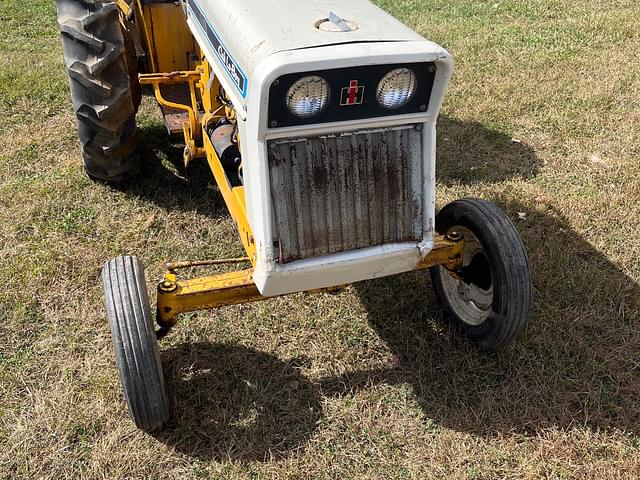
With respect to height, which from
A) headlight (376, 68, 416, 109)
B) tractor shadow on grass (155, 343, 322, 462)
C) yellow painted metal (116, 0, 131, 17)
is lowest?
tractor shadow on grass (155, 343, 322, 462)

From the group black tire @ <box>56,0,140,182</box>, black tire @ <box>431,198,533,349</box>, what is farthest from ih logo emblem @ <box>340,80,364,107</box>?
black tire @ <box>56,0,140,182</box>

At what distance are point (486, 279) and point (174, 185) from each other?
225 cm

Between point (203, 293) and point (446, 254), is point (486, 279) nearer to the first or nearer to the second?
point (446, 254)

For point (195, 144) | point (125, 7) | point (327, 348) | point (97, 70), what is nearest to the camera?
point (327, 348)

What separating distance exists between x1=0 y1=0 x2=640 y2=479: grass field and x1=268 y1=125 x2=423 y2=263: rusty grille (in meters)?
0.87

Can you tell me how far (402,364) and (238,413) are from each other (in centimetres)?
A: 83

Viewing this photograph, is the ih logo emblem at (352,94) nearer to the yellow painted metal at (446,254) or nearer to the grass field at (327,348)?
the yellow painted metal at (446,254)

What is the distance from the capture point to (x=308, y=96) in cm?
222

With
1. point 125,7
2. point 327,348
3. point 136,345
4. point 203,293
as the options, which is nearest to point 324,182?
point 203,293

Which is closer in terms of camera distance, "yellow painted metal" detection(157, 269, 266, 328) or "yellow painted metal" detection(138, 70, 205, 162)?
"yellow painted metal" detection(157, 269, 266, 328)

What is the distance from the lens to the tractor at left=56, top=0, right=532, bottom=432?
88.5 inches

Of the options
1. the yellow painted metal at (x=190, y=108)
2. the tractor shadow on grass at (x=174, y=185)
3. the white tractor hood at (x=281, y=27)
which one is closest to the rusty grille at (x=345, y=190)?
the white tractor hood at (x=281, y=27)

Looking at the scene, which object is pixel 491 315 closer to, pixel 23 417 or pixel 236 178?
pixel 236 178

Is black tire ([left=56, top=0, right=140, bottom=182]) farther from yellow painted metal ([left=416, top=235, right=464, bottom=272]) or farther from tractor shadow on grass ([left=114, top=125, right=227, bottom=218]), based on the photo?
yellow painted metal ([left=416, top=235, right=464, bottom=272])
